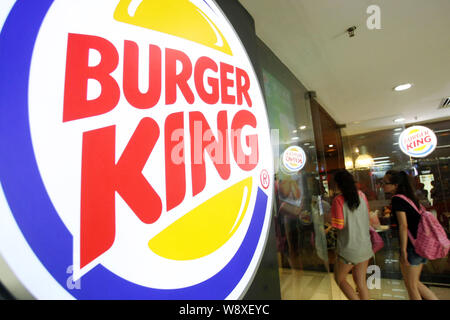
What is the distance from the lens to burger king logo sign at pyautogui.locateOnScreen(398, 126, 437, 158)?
15.2 feet

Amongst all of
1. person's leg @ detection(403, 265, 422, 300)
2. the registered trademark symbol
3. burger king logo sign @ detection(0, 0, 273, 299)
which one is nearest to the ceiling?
burger king logo sign @ detection(0, 0, 273, 299)

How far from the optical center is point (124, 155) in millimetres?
774

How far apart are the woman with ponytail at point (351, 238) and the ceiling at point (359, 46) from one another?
52.6 inches

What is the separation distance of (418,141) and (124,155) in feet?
18.4

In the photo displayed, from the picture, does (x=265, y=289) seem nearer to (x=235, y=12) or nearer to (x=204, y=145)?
(x=204, y=145)

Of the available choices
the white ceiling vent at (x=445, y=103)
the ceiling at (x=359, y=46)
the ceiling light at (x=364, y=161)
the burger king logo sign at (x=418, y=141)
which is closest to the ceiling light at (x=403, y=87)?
the ceiling at (x=359, y=46)

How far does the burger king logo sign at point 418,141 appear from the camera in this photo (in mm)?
4641

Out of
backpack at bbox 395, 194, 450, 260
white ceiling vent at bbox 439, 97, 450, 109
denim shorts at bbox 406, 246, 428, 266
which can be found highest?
white ceiling vent at bbox 439, 97, 450, 109

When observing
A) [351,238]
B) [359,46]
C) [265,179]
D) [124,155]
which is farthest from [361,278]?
[124,155]

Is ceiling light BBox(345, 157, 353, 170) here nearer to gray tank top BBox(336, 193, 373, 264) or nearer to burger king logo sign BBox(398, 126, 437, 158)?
burger king logo sign BBox(398, 126, 437, 158)

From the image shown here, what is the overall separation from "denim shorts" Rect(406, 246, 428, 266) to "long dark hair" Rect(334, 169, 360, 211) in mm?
619

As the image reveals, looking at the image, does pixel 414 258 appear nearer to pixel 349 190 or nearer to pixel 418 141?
pixel 349 190

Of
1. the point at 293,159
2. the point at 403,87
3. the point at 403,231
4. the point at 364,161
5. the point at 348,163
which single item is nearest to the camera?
the point at 403,231

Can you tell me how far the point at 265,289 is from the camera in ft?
4.23
